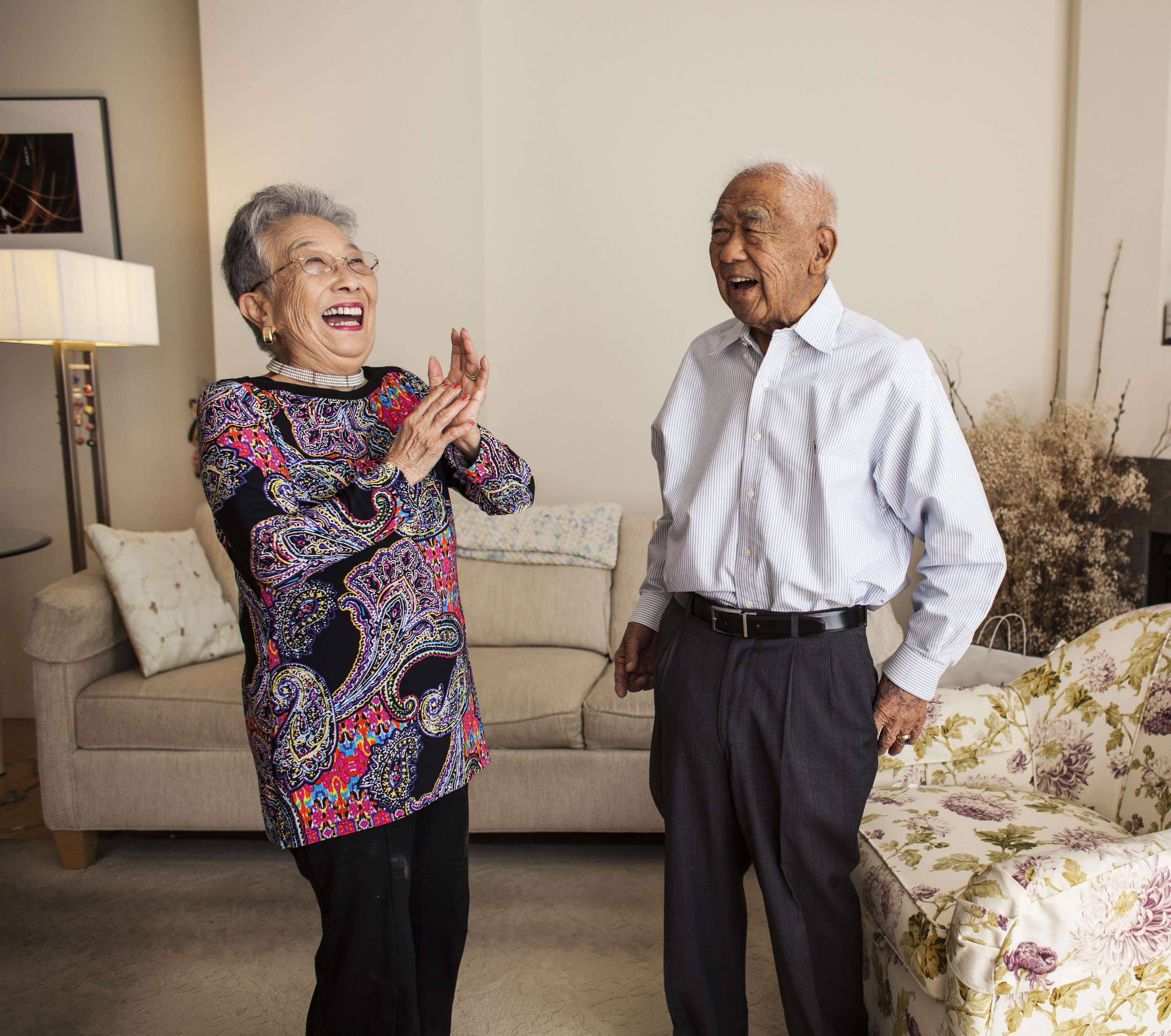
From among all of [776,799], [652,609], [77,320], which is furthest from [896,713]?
[77,320]

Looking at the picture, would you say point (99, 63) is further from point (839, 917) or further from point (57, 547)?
point (839, 917)

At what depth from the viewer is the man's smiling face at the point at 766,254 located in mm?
1297

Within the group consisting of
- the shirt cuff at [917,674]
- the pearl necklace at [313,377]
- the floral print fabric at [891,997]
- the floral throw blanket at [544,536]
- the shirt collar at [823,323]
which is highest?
the shirt collar at [823,323]

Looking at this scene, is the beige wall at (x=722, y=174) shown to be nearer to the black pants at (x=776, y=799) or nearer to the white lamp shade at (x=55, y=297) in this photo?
the white lamp shade at (x=55, y=297)

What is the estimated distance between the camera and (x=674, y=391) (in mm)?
1535

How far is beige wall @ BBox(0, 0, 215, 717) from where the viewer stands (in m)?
3.27

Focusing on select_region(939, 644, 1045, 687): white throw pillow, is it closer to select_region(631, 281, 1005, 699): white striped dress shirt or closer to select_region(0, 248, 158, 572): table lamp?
select_region(631, 281, 1005, 699): white striped dress shirt

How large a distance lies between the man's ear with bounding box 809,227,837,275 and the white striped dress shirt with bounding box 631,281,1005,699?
0.13 ft

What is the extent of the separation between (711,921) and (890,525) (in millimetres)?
718

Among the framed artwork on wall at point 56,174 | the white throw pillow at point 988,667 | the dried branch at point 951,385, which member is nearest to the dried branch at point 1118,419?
the dried branch at point 951,385

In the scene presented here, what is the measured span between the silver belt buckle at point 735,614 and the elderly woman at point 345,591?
39cm

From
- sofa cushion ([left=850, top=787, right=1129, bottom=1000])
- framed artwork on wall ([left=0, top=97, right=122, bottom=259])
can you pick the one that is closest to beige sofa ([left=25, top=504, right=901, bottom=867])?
sofa cushion ([left=850, top=787, right=1129, bottom=1000])

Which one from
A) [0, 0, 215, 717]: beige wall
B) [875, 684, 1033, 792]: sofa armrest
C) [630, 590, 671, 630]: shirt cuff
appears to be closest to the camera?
[630, 590, 671, 630]: shirt cuff

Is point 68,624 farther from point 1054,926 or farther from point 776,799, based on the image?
point 1054,926
